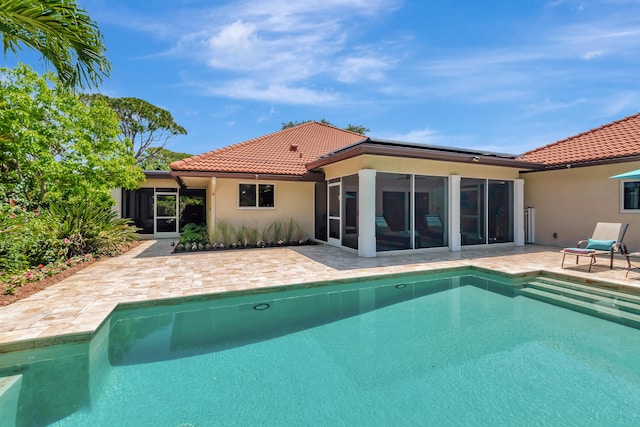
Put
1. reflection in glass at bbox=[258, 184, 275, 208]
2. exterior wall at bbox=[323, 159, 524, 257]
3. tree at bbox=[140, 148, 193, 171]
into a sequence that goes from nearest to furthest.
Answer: exterior wall at bbox=[323, 159, 524, 257], reflection in glass at bbox=[258, 184, 275, 208], tree at bbox=[140, 148, 193, 171]

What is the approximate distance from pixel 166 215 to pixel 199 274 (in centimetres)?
1131

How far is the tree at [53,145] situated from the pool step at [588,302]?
13511mm

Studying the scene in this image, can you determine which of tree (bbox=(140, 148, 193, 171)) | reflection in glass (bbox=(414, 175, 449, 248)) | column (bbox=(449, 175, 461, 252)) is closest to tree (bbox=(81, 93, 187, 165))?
tree (bbox=(140, 148, 193, 171))

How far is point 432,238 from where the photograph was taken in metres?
11.5

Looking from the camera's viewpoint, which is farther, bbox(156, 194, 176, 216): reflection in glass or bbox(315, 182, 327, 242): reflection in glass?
bbox(156, 194, 176, 216): reflection in glass

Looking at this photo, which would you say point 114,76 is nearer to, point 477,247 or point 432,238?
point 432,238

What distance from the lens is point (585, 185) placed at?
12078 millimetres

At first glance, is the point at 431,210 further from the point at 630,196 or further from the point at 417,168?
the point at 630,196

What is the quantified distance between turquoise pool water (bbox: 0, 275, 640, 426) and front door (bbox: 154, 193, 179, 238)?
13052mm

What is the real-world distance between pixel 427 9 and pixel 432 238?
7.98 metres

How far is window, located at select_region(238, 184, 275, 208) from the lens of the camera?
13734mm

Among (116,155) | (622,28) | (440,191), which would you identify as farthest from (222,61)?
(622,28)

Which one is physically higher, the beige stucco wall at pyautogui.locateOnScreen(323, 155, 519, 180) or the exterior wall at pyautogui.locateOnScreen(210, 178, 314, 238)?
the beige stucco wall at pyautogui.locateOnScreen(323, 155, 519, 180)

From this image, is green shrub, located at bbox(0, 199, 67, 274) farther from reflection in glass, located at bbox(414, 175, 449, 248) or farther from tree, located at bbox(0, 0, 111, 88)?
reflection in glass, located at bbox(414, 175, 449, 248)
